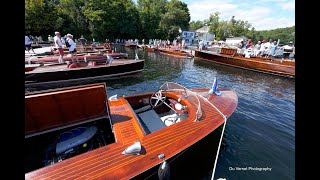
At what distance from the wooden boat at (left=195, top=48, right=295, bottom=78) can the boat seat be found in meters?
16.1

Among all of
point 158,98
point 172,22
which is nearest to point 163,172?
point 158,98

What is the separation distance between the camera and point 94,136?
4598 millimetres

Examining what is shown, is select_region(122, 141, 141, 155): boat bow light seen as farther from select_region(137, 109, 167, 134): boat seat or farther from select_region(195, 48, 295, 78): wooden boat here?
select_region(195, 48, 295, 78): wooden boat

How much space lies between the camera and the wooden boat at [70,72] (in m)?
10.9

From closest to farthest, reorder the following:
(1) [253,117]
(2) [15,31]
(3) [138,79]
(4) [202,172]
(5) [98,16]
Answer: (2) [15,31]
(4) [202,172]
(1) [253,117]
(3) [138,79]
(5) [98,16]

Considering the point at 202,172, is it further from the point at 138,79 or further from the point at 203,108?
the point at 138,79

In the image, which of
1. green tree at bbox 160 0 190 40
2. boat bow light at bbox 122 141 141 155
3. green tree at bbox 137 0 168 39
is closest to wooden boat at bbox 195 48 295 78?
boat bow light at bbox 122 141 141 155

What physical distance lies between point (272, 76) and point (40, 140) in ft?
62.9

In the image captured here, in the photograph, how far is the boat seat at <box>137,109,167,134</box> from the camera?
5.22 meters

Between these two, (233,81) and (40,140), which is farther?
(233,81)

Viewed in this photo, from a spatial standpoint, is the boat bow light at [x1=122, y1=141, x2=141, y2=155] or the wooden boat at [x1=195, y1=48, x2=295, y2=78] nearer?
the boat bow light at [x1=122, y1=141, x2=141, y2=155]

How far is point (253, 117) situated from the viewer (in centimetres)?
799

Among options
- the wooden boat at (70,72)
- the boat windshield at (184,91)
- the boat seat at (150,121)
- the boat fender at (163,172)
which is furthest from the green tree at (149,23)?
the boat fender at (163,172)
